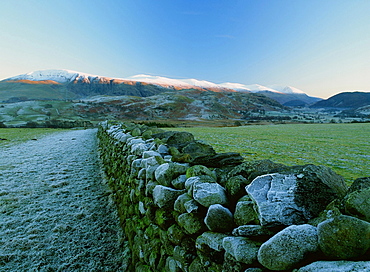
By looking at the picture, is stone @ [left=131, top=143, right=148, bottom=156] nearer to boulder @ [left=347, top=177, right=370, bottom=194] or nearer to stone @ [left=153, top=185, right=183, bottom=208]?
stone @ [left=153, top=185, right=183, bottom=208]

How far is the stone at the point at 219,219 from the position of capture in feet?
6.99

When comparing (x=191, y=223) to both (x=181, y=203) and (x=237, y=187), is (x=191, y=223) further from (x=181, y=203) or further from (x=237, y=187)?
(x=237, y=187)

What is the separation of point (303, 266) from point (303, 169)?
3.25 ft

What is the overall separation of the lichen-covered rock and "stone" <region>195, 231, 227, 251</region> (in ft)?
0.77

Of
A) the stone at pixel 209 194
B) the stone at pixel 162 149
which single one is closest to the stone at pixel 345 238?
the stone at pixel 209 194

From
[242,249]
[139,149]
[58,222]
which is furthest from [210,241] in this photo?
[58,222]

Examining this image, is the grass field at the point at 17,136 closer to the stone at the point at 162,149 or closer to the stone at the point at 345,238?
the stone at the point at 162,149

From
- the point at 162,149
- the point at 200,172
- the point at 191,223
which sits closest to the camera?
the point at 191,223

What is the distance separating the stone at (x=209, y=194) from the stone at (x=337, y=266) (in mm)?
1126

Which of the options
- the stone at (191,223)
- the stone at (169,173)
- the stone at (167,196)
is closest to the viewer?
the stone at (191,223)

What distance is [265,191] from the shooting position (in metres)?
1.95

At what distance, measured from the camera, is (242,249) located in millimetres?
1697

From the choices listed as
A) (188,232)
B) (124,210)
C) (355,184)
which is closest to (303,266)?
(355,184)

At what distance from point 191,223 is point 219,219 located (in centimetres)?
52
